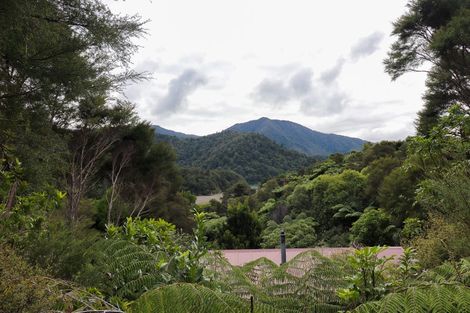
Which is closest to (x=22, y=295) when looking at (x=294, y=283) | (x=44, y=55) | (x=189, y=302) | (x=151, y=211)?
(x=189, y=302)

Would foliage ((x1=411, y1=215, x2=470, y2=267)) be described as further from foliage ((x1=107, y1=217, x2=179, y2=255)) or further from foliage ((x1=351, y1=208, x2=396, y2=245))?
foliage ((x1=351, y1=208, x2=396, y2=245))

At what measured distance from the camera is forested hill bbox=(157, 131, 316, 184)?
169 feet

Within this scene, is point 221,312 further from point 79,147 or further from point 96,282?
point 79,147

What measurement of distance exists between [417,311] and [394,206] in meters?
13.0

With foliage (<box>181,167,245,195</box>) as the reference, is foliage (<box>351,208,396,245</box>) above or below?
below

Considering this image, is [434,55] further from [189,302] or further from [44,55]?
[189,302]

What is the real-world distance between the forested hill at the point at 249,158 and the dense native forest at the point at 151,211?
109 ft

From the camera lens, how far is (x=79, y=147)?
43.3 feet

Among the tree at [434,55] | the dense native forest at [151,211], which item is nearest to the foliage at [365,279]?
the dense native forest at [151,211]

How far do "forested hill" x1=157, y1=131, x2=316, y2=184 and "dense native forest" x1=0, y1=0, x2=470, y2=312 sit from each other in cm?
3318

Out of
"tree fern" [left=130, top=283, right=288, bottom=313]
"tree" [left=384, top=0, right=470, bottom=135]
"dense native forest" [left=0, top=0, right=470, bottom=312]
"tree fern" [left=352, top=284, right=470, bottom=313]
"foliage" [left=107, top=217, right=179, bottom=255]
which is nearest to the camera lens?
"tree fern" [left=352, top=284, right=470, bottom=313]

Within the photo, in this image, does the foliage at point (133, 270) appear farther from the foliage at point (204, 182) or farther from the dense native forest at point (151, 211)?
the foliage at point (204, 182)

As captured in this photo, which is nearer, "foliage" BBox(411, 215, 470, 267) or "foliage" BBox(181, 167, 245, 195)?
"foliage" BBox(411, 215, 470, 267)

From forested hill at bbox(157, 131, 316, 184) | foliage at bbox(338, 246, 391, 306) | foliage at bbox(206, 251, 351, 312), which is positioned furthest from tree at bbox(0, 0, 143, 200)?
forested hill at bbox(157, 131, 316, 184)
